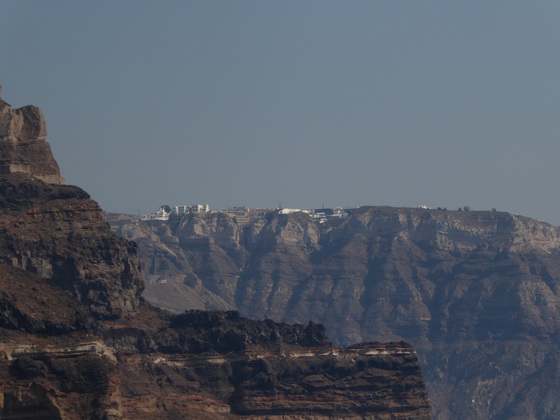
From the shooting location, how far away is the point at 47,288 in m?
190

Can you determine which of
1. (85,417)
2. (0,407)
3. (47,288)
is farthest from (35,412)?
(47,288)

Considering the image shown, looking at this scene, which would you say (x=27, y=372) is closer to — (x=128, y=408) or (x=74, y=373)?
(x=74, y=373)

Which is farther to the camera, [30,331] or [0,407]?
[30,331]

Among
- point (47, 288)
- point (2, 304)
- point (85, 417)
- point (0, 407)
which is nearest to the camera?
point (0, 407)

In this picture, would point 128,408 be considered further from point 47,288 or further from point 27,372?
point 27,372

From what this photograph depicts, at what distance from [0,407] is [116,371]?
46.8 metres

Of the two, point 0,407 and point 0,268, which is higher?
point 0,268

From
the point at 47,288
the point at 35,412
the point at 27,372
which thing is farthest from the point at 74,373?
the point at 35,412

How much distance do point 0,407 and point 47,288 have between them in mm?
56812

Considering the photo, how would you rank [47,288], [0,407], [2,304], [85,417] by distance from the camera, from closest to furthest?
1. [0,407]
2. [85,417]
3. [2,304]
4. [47,288]

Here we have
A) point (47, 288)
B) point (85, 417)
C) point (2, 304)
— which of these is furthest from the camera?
point (47, 288)

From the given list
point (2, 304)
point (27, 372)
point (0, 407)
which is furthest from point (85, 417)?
point (0, 407)

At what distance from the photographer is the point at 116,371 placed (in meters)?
180

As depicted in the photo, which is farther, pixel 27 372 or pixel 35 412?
pixel 27 372
